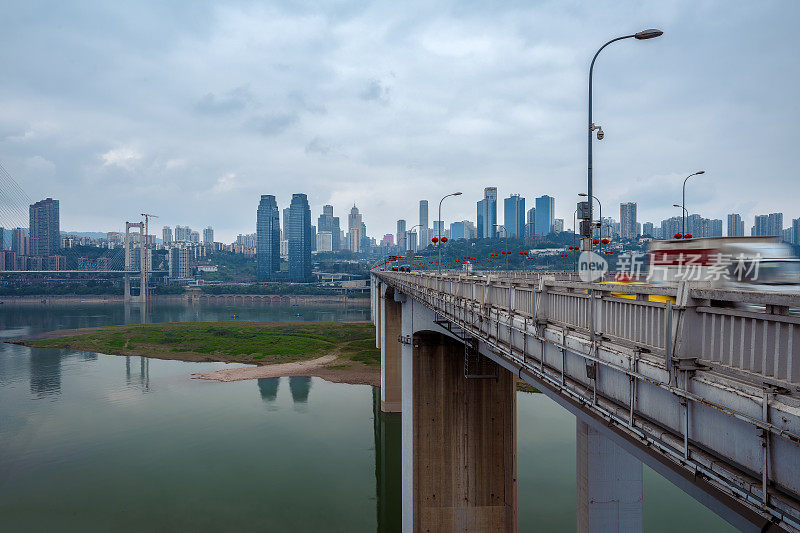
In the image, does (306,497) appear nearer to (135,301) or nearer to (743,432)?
(743,432)

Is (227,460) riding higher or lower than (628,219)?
lower

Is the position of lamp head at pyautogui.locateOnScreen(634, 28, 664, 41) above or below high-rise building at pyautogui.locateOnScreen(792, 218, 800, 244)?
above

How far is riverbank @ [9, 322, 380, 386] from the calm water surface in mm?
5198

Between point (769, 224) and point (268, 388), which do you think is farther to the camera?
point (268, 388)

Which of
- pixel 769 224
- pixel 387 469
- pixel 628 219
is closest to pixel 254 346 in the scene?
pixel 387 469

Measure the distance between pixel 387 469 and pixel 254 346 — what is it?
44.2 m

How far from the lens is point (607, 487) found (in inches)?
470

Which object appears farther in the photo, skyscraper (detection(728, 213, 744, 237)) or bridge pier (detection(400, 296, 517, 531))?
skyscraper (detection(728, 213, 744, 237))

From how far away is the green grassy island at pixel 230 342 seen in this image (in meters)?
63.6

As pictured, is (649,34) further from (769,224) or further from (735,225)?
(735,225)

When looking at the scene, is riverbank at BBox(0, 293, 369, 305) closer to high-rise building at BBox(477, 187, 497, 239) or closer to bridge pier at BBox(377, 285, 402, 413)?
high-rise building at BBox(477, 187, 497, 239)

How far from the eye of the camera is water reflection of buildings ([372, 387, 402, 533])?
24672mm

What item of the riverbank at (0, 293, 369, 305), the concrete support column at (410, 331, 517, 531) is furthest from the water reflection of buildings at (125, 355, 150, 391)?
the riverbank at (0, 293, 369, 305)

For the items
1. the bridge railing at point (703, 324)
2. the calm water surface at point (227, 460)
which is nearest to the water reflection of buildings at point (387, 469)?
the calm water surface at point (227, 460)
